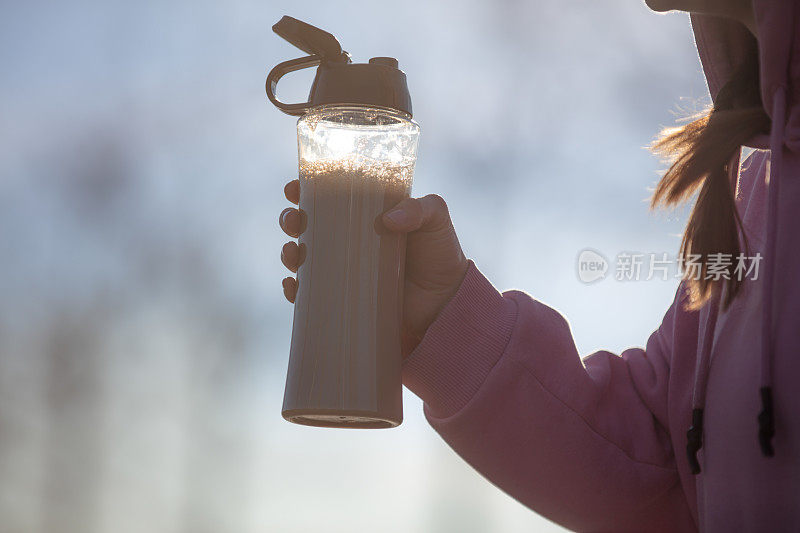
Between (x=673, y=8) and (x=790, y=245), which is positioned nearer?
(x=790, y=245)

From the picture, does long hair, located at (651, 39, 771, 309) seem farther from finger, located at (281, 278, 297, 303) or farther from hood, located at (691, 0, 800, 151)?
finger, located at (281, 278, 297, 303)

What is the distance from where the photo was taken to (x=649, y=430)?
4.96 feet

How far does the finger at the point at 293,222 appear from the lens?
1441 millimetres

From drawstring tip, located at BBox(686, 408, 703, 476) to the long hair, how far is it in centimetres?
20

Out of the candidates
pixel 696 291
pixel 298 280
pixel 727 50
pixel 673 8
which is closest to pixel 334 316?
pixel 298 280

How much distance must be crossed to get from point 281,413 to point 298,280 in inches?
9.0

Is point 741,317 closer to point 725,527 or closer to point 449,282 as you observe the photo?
point 725,527

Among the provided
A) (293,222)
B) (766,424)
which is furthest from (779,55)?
(293,222)

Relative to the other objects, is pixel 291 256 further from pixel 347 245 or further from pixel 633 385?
pixel 633 385

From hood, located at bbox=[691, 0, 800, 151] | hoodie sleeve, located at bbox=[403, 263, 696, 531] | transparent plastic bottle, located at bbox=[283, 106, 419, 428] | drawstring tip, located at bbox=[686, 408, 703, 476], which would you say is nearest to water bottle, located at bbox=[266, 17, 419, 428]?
transparent plastic bottle, located at bbox=[283, 106, 419, 428]

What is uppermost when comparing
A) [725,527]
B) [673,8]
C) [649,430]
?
[673,8]

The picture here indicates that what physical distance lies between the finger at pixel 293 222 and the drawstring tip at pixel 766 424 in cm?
78

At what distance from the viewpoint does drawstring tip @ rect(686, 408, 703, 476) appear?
1283mm

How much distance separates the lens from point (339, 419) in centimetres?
136
